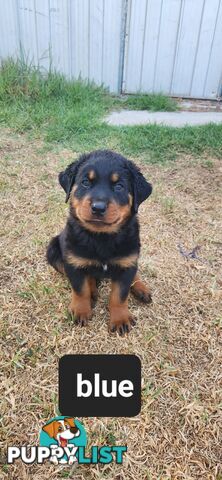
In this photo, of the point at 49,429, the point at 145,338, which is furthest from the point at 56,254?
the point at 49,429

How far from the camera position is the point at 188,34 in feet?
18.1

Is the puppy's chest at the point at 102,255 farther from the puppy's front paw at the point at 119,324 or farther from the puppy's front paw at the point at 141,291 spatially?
the puppy's front paw at the point at 141,291

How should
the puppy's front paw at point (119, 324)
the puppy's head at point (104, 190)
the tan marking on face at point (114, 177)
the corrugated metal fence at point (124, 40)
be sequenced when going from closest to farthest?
1. the puppy's head at point (104, 190)
2. the tan marking on face at point (114, 177)
3. the puppy's front paw at point (119, 324)
4. the corrugated metal fence at point (124, 40)

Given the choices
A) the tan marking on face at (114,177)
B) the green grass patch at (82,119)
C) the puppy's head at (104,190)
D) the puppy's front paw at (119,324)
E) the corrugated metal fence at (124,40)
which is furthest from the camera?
the corrugated metal fence at (124,40)

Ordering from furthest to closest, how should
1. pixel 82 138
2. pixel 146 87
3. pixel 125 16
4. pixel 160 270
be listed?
pixel 146 87 < pixel 125 16 < pixel 82 138 < pixel 160 270

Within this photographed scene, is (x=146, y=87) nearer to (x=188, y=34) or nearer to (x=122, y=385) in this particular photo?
(x=188, y=34)

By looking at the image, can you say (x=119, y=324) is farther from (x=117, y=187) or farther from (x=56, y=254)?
(x=117, y=187)

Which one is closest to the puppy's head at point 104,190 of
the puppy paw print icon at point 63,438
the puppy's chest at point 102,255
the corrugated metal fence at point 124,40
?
the puppy's chest at point 102,255

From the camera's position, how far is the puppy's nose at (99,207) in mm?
1632

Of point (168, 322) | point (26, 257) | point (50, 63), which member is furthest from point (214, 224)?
point (50, 63)

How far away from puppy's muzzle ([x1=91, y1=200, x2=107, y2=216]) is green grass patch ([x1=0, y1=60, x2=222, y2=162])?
2.59m

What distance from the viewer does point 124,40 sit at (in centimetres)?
554

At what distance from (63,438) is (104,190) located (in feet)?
3.80

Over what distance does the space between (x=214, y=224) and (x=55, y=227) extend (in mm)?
1379
